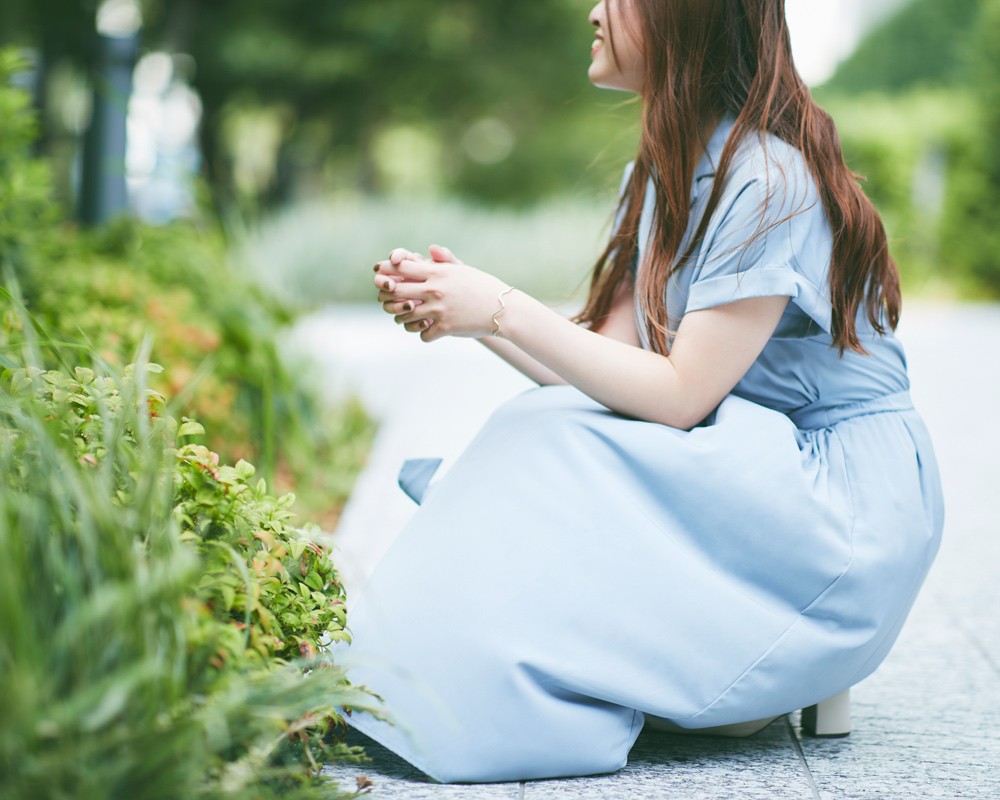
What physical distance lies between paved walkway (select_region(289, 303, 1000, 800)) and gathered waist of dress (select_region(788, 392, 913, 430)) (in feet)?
1.89

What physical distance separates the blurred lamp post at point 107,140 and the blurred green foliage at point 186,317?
40 cm

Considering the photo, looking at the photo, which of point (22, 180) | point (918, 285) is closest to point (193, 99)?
point (918, 285)

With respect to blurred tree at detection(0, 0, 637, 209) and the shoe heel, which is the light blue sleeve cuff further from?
blurred tree at detection(0, 0, 637, 209)

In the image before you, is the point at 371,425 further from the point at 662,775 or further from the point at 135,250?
the point at 662,775

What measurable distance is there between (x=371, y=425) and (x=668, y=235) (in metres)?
3.59

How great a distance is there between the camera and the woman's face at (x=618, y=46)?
2004 mm

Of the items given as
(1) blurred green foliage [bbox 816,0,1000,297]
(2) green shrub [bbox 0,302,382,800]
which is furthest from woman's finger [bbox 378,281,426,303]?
(1) blurred green foliage [bbox 816,0,1000,297]

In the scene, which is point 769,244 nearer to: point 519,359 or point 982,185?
point 519,359

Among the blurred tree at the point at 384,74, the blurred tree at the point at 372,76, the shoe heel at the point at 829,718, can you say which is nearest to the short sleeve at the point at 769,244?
the shoe heel at the point at 829,718

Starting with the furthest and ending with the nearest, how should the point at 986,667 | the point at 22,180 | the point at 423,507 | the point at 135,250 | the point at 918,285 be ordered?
the point at 918,285
the point at 135,250
the point at 22,180
the point at 986,667
the point at 423,507

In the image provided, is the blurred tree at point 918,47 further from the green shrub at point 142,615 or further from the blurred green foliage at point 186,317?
the green shrub at point 142,615

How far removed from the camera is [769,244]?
1848 mm

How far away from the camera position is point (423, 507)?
1.93 m

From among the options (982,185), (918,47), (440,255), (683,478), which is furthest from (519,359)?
(918,47)
